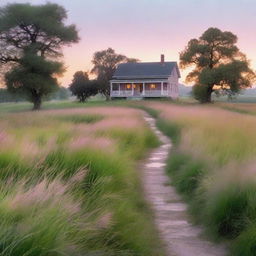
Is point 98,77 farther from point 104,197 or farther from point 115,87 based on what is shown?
point 104,197

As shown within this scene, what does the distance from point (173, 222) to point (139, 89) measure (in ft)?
188

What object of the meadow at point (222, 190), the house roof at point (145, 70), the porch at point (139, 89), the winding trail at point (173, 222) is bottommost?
the winding trail at point (173, 222)

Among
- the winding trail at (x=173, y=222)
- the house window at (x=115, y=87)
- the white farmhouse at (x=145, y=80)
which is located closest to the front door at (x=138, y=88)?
the white farmhouse at (x=145, y=80)

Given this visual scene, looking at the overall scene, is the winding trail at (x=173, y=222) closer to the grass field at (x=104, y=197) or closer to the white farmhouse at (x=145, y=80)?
the grass field at (x=104, y=197)

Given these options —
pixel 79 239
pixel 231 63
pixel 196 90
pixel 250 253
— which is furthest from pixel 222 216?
pixel 196 90

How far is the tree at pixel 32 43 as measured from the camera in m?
40.2

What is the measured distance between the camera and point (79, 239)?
3539 millimetres

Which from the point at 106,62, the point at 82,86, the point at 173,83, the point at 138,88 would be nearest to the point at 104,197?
the point at 138,88

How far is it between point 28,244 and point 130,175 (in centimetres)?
427

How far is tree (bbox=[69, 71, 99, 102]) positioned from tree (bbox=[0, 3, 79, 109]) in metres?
21.0

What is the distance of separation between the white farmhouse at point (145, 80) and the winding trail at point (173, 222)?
2010 inches

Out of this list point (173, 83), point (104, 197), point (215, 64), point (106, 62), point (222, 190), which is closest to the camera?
point (104, 197)

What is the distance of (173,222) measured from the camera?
18.1 feet

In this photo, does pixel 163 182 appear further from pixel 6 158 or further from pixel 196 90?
pixel 196 90
